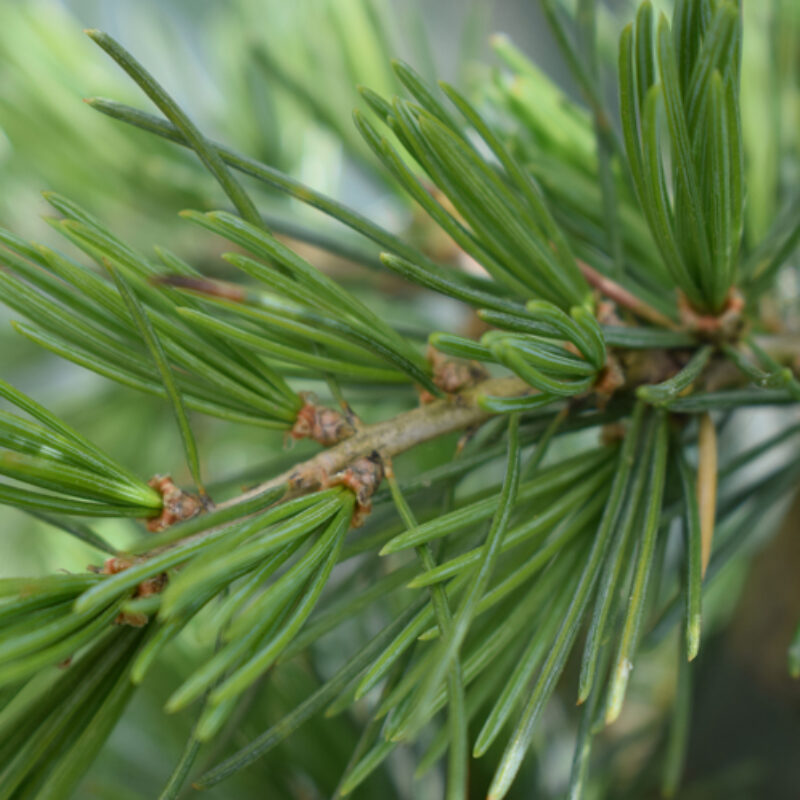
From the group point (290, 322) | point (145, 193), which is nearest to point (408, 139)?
point (290, 322)

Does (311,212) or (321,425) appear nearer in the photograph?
(321,425)

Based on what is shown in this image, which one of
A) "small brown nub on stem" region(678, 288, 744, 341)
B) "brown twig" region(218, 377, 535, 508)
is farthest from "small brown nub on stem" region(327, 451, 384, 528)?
"small brown nub on stem" region(678, 288, 744, 341)

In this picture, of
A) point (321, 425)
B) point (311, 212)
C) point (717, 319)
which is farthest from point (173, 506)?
point (311, 212)

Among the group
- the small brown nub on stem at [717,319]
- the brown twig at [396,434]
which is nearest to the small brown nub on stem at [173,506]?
the brown twig at [396,434]

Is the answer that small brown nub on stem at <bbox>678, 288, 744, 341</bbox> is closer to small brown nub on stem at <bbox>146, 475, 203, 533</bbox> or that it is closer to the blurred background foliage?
the blurred background foliage

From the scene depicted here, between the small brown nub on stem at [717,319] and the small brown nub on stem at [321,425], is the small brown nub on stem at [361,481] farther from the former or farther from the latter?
the small brown nub on stem at [717,319]

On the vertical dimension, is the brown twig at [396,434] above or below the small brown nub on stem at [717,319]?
above

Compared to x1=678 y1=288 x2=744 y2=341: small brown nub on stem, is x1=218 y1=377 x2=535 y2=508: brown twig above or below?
above

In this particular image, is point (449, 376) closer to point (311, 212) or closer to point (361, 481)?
point (361, 481)
